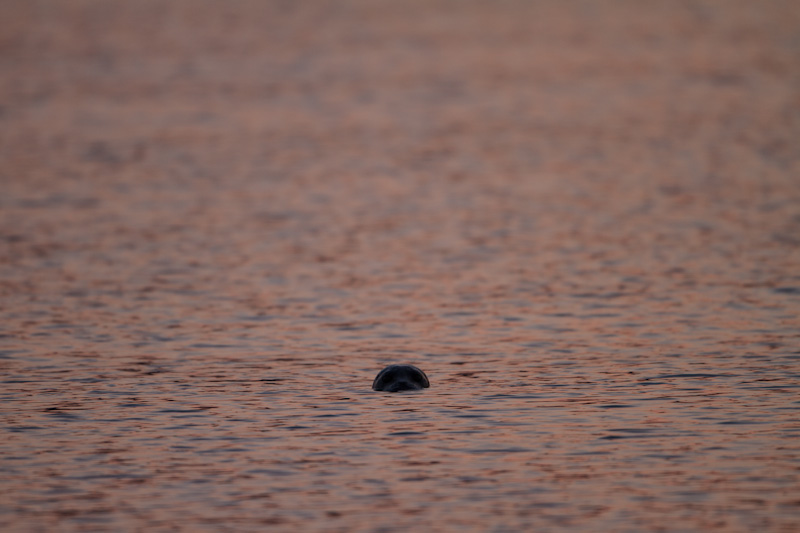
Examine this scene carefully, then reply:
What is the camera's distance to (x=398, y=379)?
18.8m

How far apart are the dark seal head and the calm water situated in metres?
0.24

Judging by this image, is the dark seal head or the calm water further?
the dark seal head

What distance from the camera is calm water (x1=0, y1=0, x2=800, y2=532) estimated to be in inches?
599

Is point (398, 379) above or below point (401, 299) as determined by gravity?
below

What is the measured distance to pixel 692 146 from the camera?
4069cm

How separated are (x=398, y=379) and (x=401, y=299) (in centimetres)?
617

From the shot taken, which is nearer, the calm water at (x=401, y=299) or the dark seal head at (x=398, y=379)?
the calm water at (x=401, y=299)

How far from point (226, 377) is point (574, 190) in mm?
17142

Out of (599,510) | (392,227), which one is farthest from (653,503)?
(392,227)

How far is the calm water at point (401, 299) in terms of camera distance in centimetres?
1521

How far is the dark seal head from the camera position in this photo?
1884cm

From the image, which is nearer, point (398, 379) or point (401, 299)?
point (398, 379)

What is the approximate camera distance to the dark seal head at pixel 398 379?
18.8 meters

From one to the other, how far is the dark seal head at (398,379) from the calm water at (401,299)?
242mm
